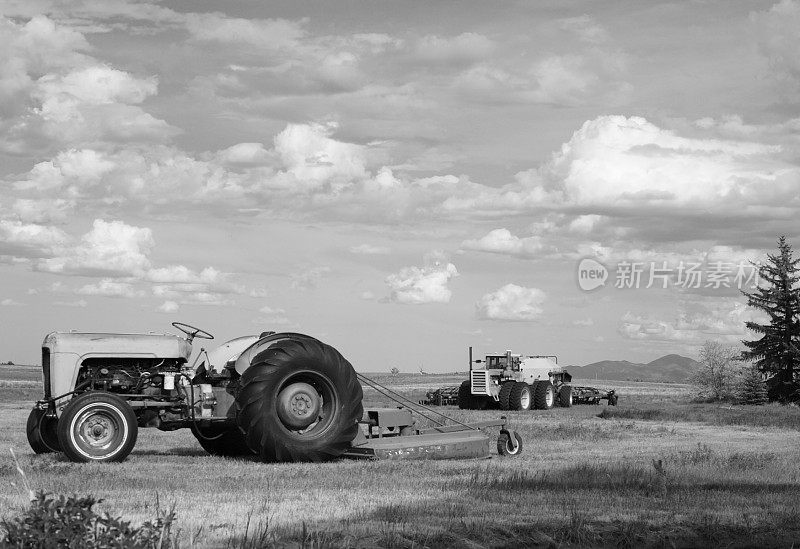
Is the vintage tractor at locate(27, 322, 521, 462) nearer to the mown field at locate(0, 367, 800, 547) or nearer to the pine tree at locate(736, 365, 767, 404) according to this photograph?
the mown field at locate(0, 367, 800, 547)

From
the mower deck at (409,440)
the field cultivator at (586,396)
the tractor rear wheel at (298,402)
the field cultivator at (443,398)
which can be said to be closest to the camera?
the tractor rear wheel at (298,402)

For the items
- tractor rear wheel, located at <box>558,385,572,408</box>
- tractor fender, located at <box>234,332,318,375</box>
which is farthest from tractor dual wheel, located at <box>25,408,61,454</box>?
tractor rear wheel, located at <box>558,385,572,408</box>

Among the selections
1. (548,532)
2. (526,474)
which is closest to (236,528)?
(548,532)

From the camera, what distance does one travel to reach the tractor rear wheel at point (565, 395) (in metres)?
39.3

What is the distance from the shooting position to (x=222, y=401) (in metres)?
15.0

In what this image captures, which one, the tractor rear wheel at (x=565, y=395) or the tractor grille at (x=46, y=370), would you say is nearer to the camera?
the tractor grille at (x=46, y=370)

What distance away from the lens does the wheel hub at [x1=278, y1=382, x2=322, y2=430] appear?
48.0 ft

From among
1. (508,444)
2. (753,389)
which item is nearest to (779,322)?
(753,389)

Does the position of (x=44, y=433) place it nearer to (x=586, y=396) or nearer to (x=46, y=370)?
(x=46, y=370)

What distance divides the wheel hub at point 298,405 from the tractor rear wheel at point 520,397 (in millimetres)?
21947

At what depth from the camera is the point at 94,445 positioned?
1404 cm

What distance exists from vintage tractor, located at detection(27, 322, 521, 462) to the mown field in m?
0.37

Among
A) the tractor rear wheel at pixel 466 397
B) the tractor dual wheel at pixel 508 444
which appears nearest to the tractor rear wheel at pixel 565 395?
the tractor rear wheel at pixel 466 397

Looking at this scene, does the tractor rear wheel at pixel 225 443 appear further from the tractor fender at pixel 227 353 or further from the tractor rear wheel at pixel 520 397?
the tractor rear wheel at pixel 520 397
